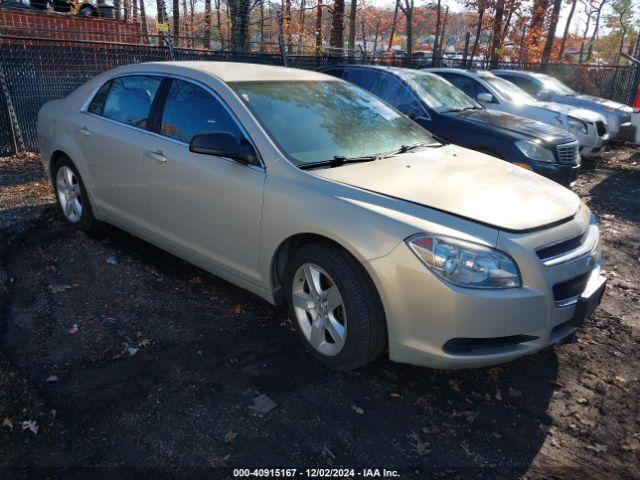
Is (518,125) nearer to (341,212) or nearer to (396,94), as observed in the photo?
(396,94)

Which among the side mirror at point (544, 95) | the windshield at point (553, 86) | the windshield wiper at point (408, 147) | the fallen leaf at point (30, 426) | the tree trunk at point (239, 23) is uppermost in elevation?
the tree trunk at point (239, 23)

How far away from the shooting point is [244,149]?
11.2 feet

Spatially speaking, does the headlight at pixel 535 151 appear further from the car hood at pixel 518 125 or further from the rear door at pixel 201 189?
the rear door at pixel 201 189

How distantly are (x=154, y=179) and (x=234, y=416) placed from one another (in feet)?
6.69

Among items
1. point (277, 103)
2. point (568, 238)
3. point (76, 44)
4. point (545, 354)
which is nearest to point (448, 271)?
point (568, 238)

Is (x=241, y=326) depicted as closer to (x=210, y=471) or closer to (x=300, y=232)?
(x=300, y=232)

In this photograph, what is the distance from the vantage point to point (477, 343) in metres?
2.73

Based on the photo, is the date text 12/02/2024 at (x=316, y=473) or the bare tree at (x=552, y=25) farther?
the bare tree at (x=552, y=25)

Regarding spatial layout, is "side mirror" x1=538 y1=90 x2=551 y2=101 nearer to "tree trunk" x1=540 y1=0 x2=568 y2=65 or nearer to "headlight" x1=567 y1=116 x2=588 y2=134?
"headlight" x1=567 y1=116 x2=588 y2=134

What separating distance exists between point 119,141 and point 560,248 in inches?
134

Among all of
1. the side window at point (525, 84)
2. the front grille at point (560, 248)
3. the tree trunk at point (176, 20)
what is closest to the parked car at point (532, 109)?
the side window at point (525, 84)

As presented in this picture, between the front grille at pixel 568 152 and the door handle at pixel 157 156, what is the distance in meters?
5.13

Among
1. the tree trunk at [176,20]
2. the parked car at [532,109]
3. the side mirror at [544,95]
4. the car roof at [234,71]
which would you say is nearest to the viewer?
the car roof at [234,71]

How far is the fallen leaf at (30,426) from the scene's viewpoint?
2.63 m
